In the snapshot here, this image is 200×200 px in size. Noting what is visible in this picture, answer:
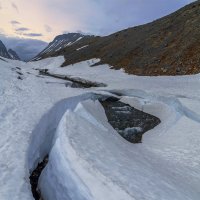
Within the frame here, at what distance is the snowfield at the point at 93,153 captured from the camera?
8.11 metres

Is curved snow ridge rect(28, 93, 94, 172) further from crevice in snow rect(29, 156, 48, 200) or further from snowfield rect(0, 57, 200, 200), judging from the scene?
crevice in snow rect(29, 156, 48, 200)

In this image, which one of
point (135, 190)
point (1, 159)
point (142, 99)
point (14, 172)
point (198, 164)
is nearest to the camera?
point (135, 190)

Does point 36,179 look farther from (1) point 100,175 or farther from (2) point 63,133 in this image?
(1) point 100,175

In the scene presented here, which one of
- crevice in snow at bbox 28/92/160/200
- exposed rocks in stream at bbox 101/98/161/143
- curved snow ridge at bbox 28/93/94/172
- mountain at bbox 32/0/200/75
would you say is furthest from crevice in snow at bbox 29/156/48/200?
mountain at bbox 32/0/200/75

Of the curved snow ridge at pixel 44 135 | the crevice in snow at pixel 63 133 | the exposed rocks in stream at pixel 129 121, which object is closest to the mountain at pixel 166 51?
the exposed rocks in stream at pixel 129 121

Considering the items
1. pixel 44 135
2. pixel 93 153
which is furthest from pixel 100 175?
pixel 44 135

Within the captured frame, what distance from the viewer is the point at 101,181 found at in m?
7.78

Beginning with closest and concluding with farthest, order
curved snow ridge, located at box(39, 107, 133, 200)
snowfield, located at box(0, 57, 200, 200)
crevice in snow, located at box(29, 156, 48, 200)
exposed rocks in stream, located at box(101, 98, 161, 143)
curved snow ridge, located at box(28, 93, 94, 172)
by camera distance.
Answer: curved snow ridge, located at box(39, 107, 133, 200) → snowfield, located at box(0, 57, 200, 200) → crevice in snow, located at box(29, 156, 48, 200) → curved snow ridge, located at box(28, 93, 94, 172) → exposed rocks in stream, located at box(101, 98, 161, 143)

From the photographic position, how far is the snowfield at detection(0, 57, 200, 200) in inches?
319

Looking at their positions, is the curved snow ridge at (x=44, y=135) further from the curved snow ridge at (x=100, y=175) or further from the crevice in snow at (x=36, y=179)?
the curved snow ridge at (x=100, y=175)

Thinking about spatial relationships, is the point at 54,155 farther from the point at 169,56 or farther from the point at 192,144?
the point at 169,56

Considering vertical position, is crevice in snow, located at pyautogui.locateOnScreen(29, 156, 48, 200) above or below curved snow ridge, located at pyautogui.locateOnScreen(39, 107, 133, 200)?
below

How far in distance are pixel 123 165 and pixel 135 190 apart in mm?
1556

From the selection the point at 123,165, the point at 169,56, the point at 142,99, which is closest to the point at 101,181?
the point at 123,165
